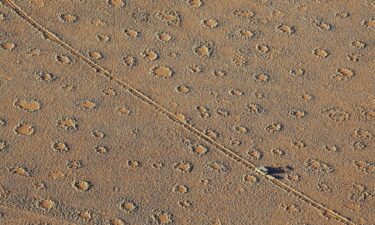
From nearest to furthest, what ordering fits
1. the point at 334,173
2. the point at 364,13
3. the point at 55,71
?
the point at 334,173
the point at 55,71
the point at 364,13

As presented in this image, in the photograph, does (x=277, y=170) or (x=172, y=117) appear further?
(x=172, y=117)

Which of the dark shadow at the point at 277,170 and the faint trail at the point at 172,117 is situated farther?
the dark shadow at the point at 277,170

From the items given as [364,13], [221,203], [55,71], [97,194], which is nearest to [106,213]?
[97,194]

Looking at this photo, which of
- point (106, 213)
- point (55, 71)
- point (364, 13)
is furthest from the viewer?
point (364, 13)

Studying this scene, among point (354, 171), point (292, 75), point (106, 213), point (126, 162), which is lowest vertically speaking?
point (106, 213)

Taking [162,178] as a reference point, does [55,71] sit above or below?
above

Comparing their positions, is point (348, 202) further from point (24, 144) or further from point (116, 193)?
point (24, 144)

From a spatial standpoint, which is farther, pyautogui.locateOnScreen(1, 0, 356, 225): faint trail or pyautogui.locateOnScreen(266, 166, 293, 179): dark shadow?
pyautogui.locateOnScreen(266, 166, 293, 179): dark shadow

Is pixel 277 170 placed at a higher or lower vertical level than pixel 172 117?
lower
